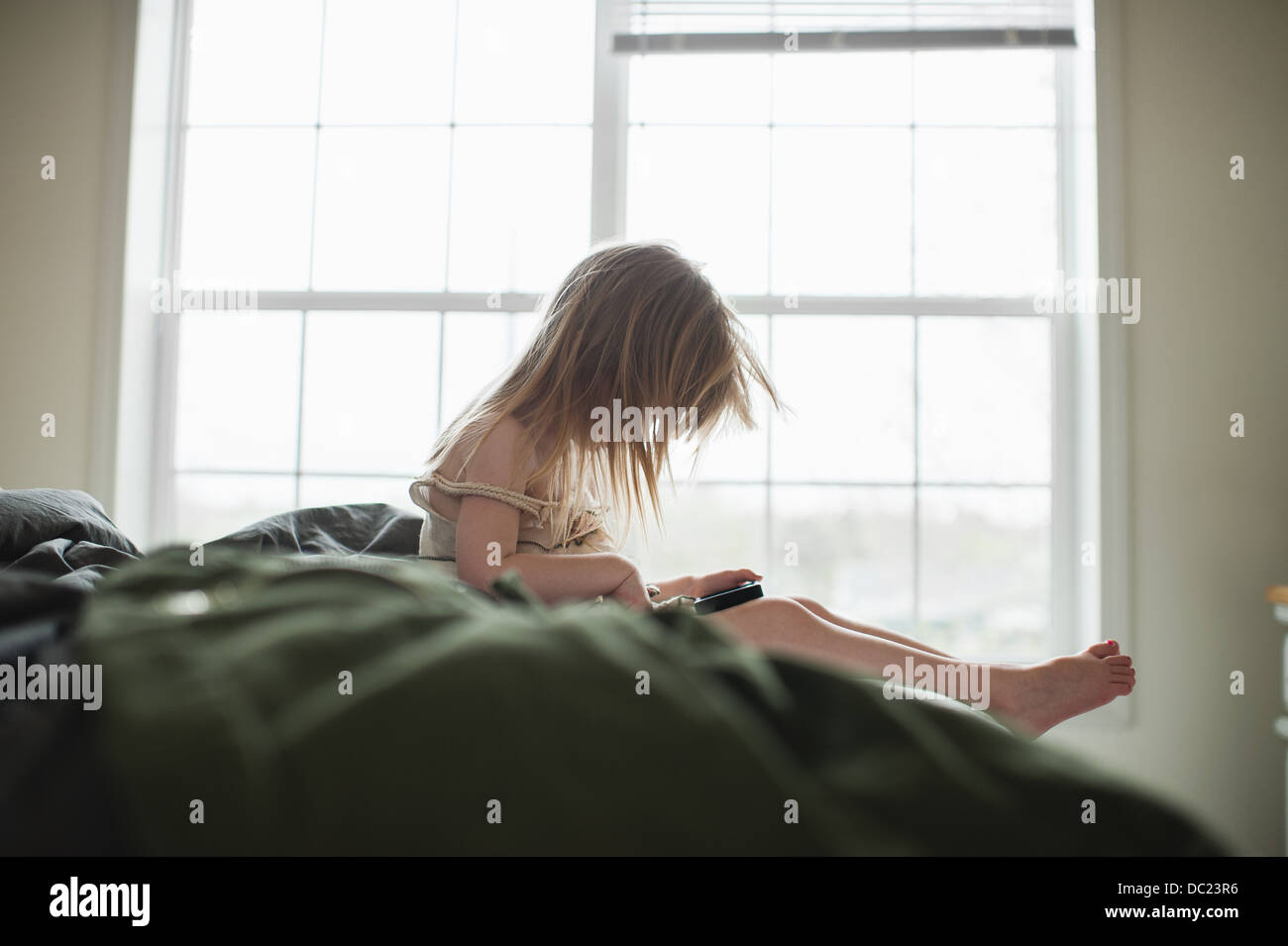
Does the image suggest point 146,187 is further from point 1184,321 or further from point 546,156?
point 1184,321

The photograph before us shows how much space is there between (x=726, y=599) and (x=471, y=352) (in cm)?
148

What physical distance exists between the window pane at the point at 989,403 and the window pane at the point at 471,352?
3.86 ft

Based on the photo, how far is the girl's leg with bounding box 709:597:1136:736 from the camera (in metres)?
1.11

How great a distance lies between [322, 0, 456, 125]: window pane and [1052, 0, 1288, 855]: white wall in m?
1.85

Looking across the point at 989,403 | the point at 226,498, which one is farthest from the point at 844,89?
the point at 226,498

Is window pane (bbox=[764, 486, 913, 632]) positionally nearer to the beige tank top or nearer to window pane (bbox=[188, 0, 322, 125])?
the beige tank top

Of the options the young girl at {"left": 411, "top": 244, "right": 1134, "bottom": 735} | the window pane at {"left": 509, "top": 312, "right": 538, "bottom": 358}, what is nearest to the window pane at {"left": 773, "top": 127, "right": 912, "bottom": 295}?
the window pane at {"left": 509, "top": 312, "right": 538, "bottom": 358}

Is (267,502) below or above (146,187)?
below

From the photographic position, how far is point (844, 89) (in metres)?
2.38

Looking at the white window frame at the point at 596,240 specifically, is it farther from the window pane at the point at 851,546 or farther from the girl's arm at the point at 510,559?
the girl's arm at the point at 510,559

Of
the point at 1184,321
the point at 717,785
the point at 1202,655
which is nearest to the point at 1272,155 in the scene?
the point at 1184,321
